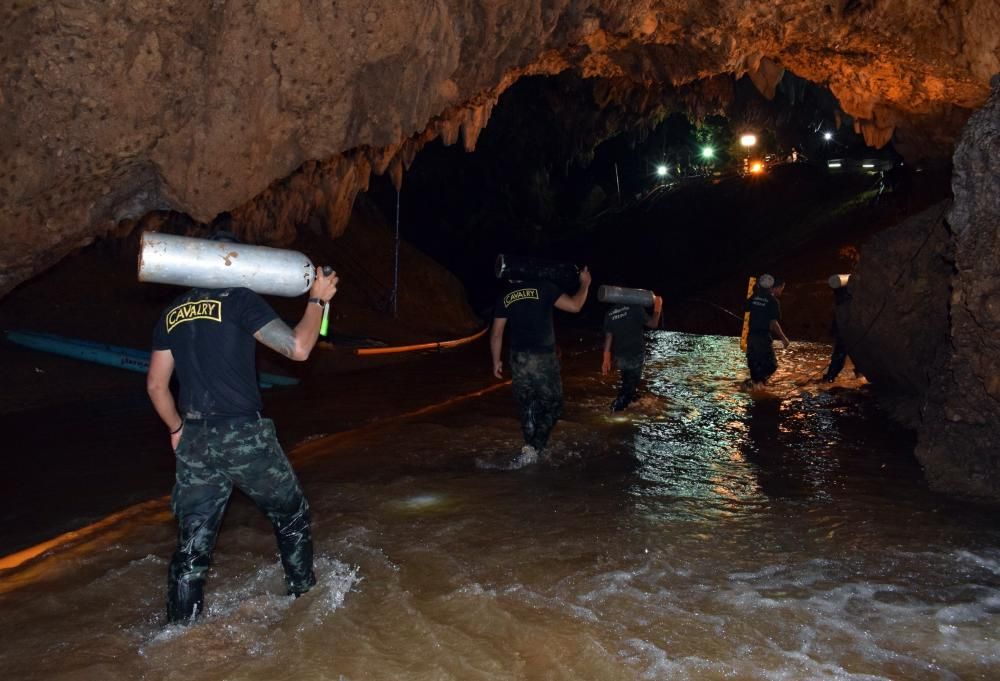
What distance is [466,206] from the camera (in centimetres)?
3291

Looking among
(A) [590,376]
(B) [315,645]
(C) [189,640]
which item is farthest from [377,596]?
(A) [590,376]

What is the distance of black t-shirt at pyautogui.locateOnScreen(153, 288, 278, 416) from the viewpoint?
3.93m

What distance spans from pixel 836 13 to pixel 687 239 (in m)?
19.3

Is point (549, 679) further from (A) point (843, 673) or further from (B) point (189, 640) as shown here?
(B) point (189, 640)

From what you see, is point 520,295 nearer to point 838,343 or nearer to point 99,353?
point 838,343

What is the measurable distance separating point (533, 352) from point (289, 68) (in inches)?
123

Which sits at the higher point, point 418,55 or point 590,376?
point 418,55

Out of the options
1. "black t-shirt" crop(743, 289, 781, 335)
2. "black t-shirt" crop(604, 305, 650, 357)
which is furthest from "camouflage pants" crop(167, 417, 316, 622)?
"black t-shirt" crop(743, 289, 781, 335)

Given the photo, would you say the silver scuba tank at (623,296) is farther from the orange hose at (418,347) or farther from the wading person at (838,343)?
the orange hose at (418,347)

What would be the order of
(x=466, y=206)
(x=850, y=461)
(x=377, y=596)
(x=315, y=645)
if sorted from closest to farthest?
1. (x=315, y=645)
2. (x=377, y=596)
3. (x=850, y=461)
4. (x=466, y=206)

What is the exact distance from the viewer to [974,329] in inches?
257

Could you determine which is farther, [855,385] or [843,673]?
[855,385]

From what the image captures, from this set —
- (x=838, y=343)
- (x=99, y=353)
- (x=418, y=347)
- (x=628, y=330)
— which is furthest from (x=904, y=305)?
(x=99, y=353)

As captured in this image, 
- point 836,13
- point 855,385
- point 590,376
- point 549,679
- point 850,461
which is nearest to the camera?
point 549,679
